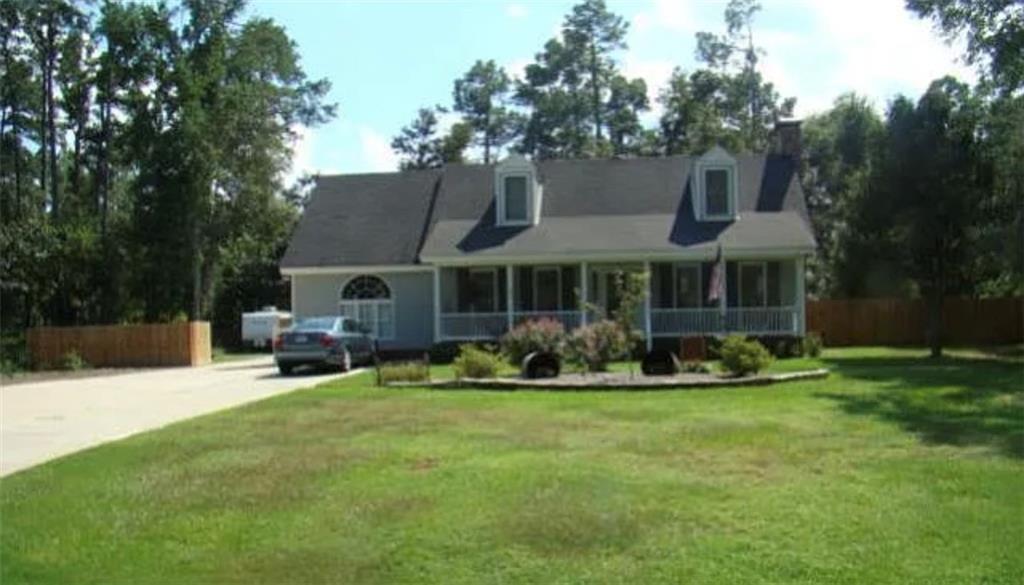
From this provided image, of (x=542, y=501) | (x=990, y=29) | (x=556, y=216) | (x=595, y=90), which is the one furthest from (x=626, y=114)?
(x=542, y=501)

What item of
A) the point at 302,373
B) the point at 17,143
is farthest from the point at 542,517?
the point at 17,143

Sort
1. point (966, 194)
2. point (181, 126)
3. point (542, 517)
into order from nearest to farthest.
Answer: point (542, 517) < point (966, 194) < point (181, 126)

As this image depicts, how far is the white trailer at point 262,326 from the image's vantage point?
4753 centimetres

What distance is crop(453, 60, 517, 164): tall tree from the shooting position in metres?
65.4

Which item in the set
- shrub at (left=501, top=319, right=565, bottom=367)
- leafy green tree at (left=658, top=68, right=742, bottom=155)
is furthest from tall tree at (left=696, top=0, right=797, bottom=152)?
shrub at (left=501, top=319, right=565, bottom=367)

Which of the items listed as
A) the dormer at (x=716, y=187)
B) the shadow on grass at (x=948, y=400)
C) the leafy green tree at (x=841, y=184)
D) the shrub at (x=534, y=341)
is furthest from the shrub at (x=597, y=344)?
the leafy green tree at (x=841, y=184)

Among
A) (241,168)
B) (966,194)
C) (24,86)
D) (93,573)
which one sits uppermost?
(24,86)

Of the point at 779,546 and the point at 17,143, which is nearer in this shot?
the point at 779,546

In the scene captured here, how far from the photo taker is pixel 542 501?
8.98 m

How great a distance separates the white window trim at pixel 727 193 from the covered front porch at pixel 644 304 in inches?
57.3

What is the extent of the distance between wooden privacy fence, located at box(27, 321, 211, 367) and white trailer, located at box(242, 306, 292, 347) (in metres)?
9.29

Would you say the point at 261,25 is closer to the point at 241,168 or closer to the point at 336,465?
the point at 241,168

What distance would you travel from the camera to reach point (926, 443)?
1167 centimetres

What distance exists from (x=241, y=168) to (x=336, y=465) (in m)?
37.7
